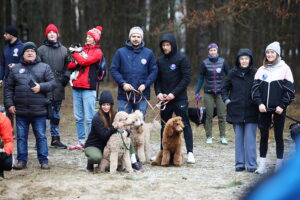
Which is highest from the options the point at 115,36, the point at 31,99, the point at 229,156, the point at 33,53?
the point at 115,36

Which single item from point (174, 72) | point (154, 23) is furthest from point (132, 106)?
point (154, 23)

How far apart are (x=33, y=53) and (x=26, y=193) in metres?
2.26

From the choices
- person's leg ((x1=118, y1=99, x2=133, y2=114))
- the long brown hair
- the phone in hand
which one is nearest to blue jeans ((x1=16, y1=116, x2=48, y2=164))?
the phone in hand

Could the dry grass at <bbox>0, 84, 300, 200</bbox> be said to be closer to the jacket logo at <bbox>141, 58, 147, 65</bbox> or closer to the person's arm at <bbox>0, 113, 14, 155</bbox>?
the person's arm at <bbox>0, 113, 14, 155</bbox>

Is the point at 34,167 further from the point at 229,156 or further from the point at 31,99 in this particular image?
the point at 229,156

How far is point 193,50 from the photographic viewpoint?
1177 inches

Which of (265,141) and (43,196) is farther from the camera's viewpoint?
(265,141)

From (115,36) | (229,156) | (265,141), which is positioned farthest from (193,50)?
(265,141)

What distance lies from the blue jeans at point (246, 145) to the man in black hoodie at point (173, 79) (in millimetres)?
875

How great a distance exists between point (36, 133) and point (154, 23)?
2335cm

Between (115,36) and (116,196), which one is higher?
(115,36)

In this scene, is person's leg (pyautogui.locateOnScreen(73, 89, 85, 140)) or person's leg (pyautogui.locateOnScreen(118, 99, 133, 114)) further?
person's leg (pyautogui.locateOnScreen(73, 89, 85, 140))

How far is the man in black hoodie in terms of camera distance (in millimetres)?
8078

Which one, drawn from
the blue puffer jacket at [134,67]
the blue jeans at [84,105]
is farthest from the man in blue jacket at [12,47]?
the blue puffer jacket at [134,67]
